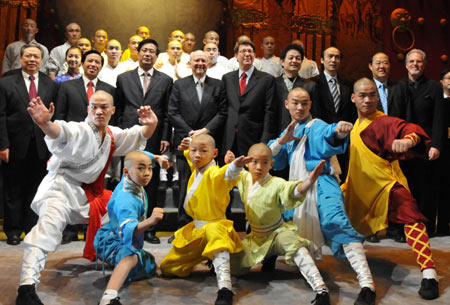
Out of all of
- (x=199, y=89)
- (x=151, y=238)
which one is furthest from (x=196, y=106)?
(x=151, y=238)

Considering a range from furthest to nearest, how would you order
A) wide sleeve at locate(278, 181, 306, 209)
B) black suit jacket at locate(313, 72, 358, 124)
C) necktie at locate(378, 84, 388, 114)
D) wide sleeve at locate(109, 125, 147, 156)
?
1. necktie at locate(378, 84, 388, 114)
2. black suit jacket at locate(313, 72, 358, 124)
3. wide sleeve at locate(109, 125, 147, 156)
4. wide sleeve at locate(278, 181, 306, 209)

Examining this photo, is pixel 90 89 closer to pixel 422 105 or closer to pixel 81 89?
pixel 81 89

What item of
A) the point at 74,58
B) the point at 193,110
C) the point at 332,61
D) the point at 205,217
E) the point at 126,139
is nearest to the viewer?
the point at 205,217

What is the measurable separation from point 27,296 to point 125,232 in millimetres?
671

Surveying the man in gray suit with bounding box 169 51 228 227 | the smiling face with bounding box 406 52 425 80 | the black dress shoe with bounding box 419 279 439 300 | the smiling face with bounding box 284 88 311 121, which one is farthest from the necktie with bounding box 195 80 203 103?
the black dress shoe with bounding box 419 279 439 300

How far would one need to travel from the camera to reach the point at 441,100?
5.44m

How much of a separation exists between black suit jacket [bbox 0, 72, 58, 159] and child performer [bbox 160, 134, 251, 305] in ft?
5.98

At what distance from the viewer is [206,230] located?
3689mm

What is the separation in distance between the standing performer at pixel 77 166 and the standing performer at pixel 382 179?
1.57m

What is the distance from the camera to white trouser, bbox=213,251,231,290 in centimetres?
340

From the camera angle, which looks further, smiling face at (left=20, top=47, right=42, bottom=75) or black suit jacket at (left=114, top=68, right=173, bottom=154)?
black suit jacket at (left=114, top=68, right=173, bottom=154)

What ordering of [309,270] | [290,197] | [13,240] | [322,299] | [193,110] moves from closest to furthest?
[322,299], [309,270], [290,197], [13,240], [193,110]

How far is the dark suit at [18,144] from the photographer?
5023 mm

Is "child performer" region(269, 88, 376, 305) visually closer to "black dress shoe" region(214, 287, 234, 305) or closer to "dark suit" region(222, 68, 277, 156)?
"black dress shoe" region(214, 287, 234, 305)
